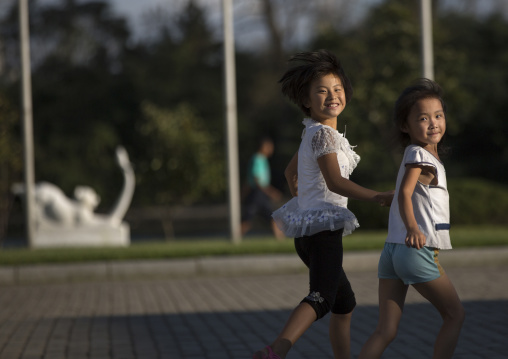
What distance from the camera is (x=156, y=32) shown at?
39062 mm

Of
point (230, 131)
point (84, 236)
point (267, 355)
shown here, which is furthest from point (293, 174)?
point (84, 236)

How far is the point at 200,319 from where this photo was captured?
7.19 metres

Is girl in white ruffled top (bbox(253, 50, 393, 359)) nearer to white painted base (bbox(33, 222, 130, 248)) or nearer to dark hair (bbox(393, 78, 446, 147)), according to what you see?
dark hair (bbox(393, 78, 446, 147))

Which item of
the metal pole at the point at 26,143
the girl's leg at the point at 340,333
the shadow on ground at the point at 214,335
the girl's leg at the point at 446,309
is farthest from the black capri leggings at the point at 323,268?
the metal pole at the point at 26,143

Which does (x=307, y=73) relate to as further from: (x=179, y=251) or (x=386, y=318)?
(x=179, y=251)

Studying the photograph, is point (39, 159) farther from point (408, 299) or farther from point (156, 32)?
point (408, 299)

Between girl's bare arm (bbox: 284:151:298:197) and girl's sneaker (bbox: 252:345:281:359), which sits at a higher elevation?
girl's bare arm (bbox: 284:151:298:197)

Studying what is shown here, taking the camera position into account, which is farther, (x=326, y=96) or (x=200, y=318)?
(x=200, y=318)

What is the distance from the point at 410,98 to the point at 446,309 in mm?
983

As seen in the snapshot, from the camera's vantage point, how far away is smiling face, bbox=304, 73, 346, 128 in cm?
412

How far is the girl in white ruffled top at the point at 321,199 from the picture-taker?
12.8ft

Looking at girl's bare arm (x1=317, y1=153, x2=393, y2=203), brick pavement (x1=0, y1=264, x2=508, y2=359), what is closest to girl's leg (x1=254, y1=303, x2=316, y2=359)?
girl's bare arm (x1=317, y1=153, x2=393, y2=203)

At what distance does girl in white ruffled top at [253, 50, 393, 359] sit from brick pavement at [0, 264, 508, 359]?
59.4 inches

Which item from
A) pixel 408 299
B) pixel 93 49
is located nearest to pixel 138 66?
pixel 93 49
